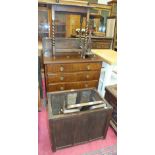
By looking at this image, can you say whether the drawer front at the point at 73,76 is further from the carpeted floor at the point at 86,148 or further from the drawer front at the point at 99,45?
the drawer front at the point at 99,45

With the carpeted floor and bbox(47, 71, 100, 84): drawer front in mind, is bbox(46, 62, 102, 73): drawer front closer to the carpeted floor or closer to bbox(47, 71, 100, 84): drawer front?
bbox(47, 71, 100, 84): drawer front

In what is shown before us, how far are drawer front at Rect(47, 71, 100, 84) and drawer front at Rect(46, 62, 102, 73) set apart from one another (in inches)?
2.2

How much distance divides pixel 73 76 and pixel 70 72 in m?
0.07

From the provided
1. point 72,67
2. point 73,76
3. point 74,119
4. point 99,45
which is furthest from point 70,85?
point 99,45

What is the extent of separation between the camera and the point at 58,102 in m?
1.44

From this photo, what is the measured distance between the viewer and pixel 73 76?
5.93 feet

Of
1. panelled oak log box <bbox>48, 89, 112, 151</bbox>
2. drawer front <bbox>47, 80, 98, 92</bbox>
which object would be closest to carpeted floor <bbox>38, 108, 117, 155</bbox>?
panelled oak log box <bbox>48, 89, 112, 151</bbox>

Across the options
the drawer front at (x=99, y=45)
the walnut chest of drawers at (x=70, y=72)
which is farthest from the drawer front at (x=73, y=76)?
the drawer front at (x=99, y=45)

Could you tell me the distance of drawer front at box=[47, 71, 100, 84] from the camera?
1742 mm

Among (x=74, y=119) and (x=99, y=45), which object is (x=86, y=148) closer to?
(x=74, y=119)

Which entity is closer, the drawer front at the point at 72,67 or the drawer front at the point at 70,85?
the drawer front at the point at 72,67

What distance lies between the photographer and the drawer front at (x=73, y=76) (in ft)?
5.72
